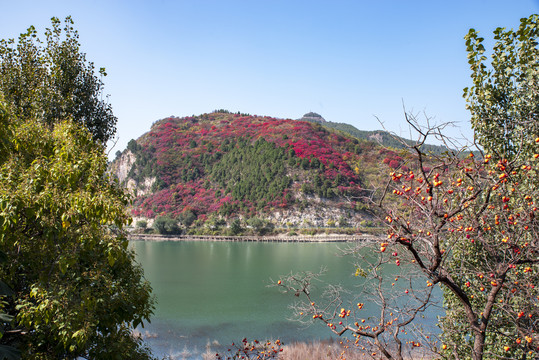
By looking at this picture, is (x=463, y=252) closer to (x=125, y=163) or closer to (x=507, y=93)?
(x=507, y=93)

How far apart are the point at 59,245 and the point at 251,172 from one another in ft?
196

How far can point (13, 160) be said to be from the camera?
3.90 metres

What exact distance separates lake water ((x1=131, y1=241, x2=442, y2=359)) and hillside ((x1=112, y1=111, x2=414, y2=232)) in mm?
20437

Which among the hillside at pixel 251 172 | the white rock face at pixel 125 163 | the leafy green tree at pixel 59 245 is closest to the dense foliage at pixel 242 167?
the hillside at pixel 251 172

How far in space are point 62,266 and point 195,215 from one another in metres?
56.4

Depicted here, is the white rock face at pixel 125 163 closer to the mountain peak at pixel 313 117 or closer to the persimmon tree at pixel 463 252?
the persimmon tree at pixel 463 252

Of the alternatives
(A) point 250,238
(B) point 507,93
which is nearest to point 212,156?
(A) point 250,238

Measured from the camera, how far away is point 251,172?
63.8 metres

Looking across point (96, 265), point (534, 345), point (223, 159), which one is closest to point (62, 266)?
point (96, 265)

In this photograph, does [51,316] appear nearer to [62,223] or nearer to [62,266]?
[62,266]

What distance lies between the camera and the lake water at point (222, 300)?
1216 cm

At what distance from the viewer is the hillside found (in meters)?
55.2

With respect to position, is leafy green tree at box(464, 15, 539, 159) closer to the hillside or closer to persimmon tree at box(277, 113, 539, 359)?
persimmon tree at box(277, 113, 539, 359)

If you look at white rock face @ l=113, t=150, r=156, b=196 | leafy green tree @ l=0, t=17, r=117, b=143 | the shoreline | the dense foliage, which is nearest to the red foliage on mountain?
the dense foliage
